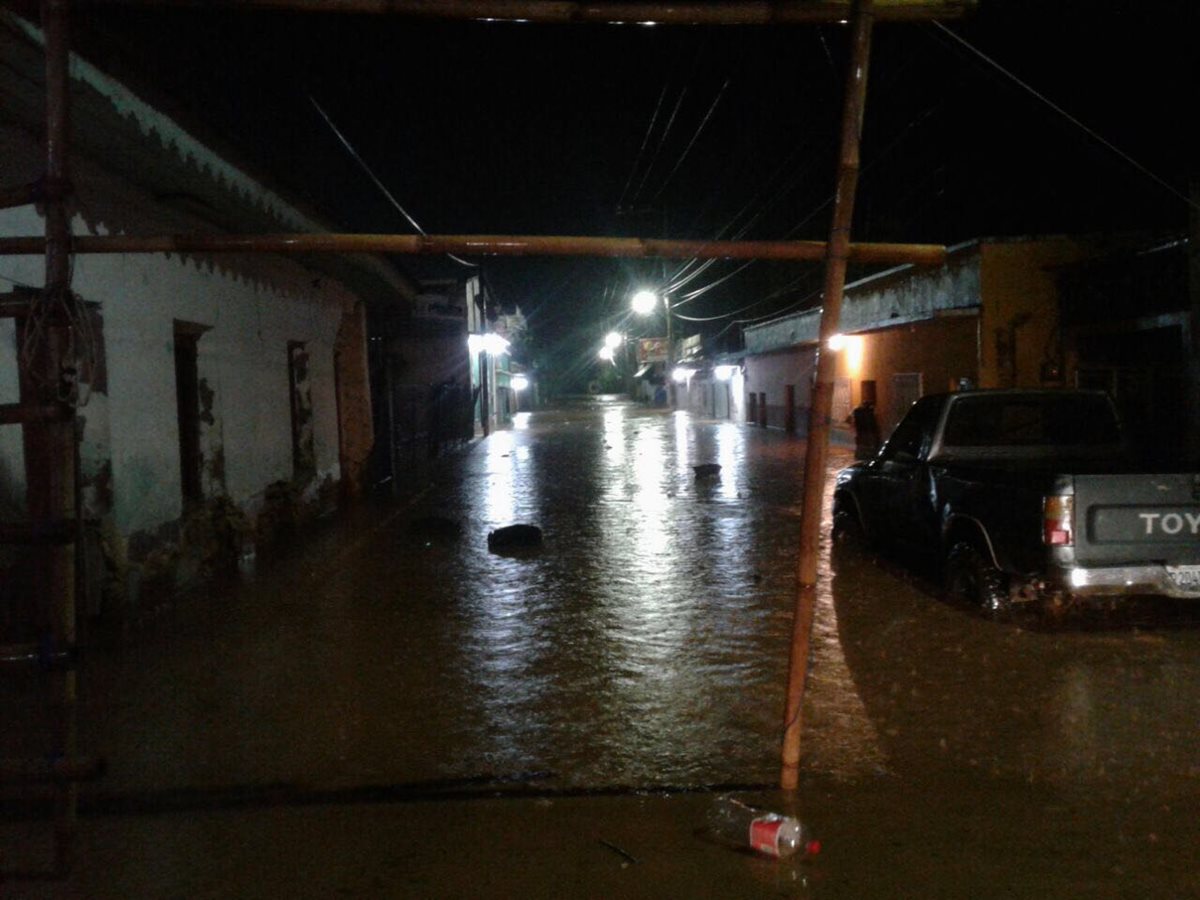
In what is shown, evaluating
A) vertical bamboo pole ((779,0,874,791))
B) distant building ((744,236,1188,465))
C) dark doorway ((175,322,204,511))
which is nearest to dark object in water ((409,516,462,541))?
dark doorway ((175,322,204,511))

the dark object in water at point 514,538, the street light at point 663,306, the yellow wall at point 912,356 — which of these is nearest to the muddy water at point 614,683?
the dark object in water at point 514,538

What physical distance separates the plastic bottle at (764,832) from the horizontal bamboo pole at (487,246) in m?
2.29

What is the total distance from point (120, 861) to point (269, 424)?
8.88 metres

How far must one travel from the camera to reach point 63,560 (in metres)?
3.50

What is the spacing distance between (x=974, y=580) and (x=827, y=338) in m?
4.46

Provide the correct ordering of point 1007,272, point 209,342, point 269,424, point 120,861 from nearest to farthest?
point 120,861, point 209,342, point 269,424, point 1007,272

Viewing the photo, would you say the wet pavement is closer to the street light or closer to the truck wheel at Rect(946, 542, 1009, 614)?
the truck wheel at Rect(946, 542, 1009, 614)

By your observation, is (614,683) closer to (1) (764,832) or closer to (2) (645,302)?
(1) (764,832)

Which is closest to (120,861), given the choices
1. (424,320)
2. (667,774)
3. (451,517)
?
(667,774)

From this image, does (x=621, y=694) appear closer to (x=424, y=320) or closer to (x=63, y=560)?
(x=63, y=560)

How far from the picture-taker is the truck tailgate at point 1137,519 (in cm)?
658

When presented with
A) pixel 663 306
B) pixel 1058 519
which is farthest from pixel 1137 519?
pixel 663 306

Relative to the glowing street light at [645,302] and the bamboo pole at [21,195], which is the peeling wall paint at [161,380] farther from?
the glowing street light at [645,302]

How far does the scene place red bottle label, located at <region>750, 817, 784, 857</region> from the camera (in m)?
4.01
